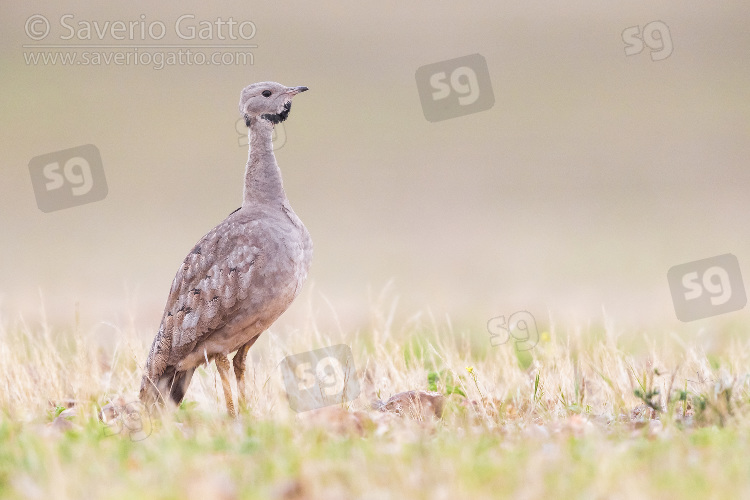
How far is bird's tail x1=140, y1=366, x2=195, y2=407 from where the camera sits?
26.2 ft

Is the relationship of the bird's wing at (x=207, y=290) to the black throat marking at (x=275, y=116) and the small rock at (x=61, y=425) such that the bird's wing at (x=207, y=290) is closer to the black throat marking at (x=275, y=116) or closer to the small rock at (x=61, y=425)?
the black throat marking at (x=275, y=116)

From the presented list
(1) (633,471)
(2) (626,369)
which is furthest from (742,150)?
(1) (633,471)

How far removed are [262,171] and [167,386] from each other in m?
1.95

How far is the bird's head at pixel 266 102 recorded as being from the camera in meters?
8.69

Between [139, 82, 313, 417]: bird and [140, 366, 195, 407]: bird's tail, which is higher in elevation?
[139, 82, 313, 417]: bird

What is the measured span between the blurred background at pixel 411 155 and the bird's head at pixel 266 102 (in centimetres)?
1090

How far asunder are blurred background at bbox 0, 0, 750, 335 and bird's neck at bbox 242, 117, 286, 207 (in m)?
10.9

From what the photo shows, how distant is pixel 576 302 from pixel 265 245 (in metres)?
11.6

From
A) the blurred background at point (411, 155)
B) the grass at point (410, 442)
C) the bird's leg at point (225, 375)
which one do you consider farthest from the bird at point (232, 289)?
the blurred background at point (411, 155)

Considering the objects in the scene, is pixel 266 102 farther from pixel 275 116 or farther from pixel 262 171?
pixel 262 171

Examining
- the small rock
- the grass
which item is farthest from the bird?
the small rock

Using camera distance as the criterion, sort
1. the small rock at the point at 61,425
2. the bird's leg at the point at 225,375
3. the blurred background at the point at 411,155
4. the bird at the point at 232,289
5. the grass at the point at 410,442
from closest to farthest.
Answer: the grass at the point at 410,442 → the small rock at the point at 61,425 → the bird at the point at 232,289 → the bird's leg at the point at 225,375 → the blurred background at the point at 411,155

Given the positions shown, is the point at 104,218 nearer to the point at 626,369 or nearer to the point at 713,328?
the point at 713,328

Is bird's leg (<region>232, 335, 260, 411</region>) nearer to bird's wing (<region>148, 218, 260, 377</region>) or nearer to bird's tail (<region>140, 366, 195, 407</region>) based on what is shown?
bird's tail (<region>140, 366, 195, 407</region>)
